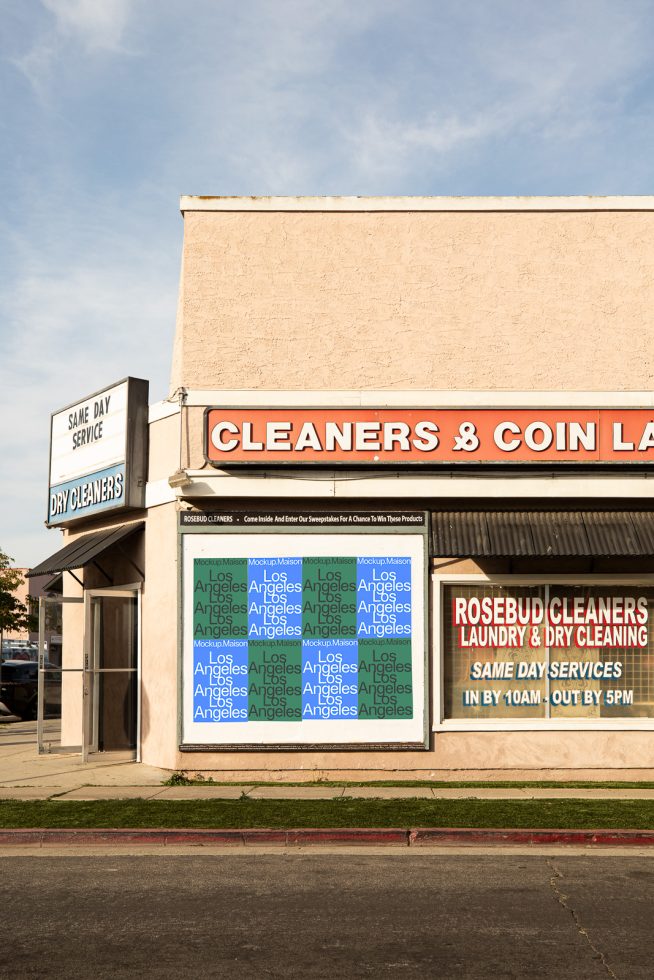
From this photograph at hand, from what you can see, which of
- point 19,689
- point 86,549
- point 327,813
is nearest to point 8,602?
point 19,689

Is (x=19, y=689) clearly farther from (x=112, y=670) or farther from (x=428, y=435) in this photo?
(x=428, y=435)

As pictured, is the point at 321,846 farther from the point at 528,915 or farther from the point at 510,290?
the point at 510,290

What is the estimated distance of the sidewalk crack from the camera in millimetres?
7223

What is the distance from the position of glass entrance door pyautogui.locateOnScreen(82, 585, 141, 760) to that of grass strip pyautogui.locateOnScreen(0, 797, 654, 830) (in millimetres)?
3886

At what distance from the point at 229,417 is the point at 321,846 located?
23.6ft

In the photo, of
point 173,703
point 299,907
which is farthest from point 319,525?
point 299,907

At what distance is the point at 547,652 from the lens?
53.7ft

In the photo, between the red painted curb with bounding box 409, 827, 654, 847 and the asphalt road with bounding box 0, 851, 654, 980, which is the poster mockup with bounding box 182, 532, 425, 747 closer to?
the red painted curb with bounding box 409, 827, 654, 847

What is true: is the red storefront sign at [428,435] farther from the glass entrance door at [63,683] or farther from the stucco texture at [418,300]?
the glass entrance door at [63,683]

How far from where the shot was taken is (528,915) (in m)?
8.48

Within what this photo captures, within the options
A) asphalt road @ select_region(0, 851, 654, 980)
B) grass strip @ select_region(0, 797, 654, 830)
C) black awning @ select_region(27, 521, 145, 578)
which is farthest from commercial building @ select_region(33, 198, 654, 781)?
asphalt road @ select_region(0, 851, 654, 980)

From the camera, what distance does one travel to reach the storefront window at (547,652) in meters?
16.2

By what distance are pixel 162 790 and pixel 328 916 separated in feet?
22.2

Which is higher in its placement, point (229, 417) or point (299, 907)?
point (229, 417)
